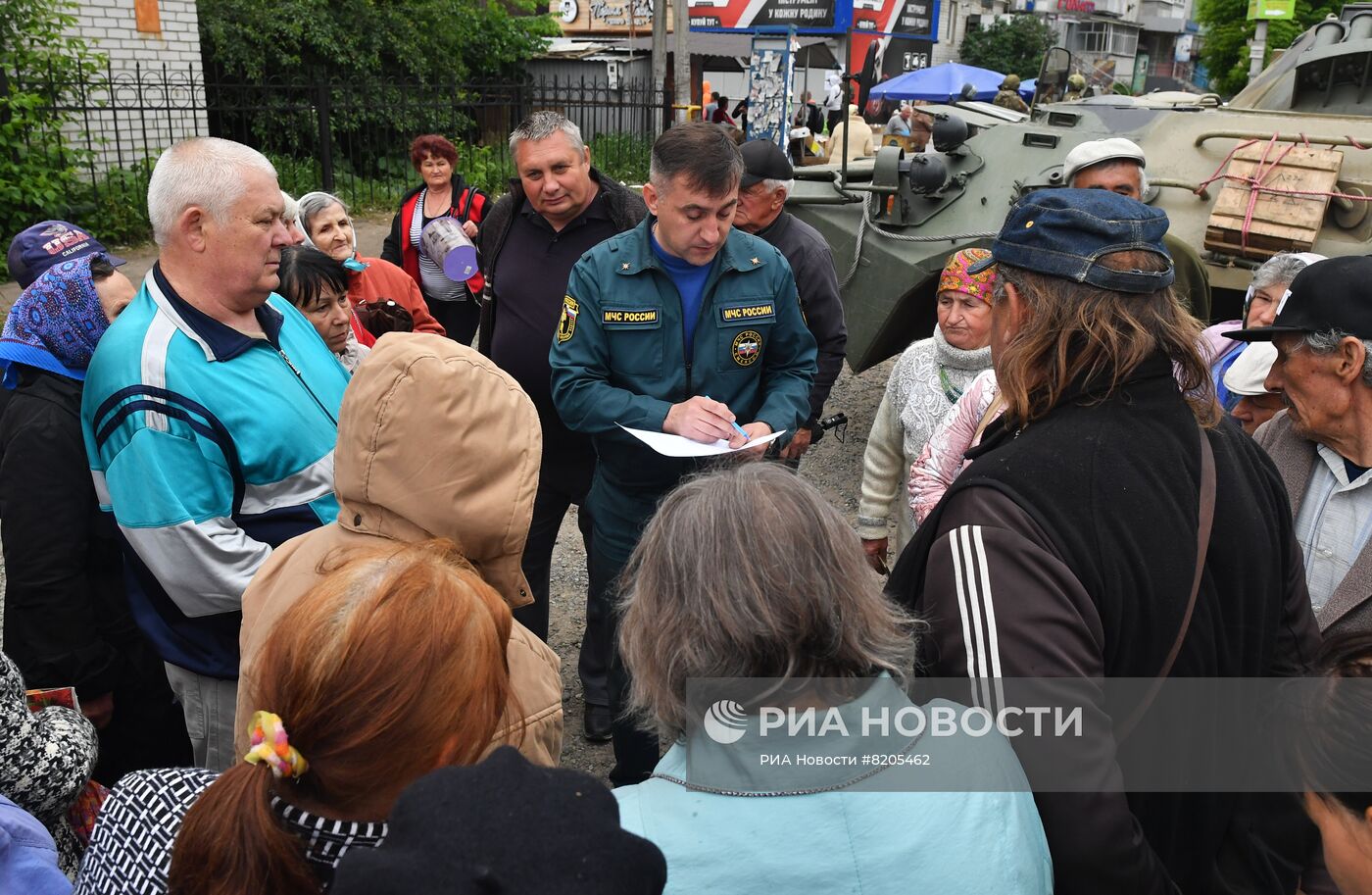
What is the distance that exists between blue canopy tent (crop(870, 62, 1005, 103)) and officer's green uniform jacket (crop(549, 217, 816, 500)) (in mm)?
16671

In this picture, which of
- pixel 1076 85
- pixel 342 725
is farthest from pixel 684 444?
pixel 1076 85

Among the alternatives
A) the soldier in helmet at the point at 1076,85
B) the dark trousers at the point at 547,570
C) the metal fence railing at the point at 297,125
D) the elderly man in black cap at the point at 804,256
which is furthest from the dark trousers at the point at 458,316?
the metal fence railing at the point at 297,125

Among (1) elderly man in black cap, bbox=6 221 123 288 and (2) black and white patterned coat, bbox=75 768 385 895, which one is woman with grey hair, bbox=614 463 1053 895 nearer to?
(2) black and white patterned coat, bbox=75 768 385 895

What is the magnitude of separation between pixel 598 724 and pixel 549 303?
1427 millimetres

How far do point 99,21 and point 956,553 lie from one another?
1283cm

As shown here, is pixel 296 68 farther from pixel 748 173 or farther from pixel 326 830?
pixel 326 830

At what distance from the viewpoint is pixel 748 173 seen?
397 cm

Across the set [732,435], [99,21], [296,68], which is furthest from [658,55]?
[732,435]

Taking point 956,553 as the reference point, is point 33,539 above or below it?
below

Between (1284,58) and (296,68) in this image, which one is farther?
(296,68)

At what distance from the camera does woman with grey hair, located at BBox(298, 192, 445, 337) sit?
4.28 meters

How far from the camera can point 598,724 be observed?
3.58 m

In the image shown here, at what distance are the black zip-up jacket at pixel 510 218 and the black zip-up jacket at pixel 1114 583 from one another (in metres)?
2.24

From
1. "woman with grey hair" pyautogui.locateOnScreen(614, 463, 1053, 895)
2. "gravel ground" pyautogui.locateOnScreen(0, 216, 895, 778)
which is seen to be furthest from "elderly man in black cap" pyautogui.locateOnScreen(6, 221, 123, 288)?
"woman with grey hair" pyautogui.locateOnScreen(614, 463, 1053, 895)
